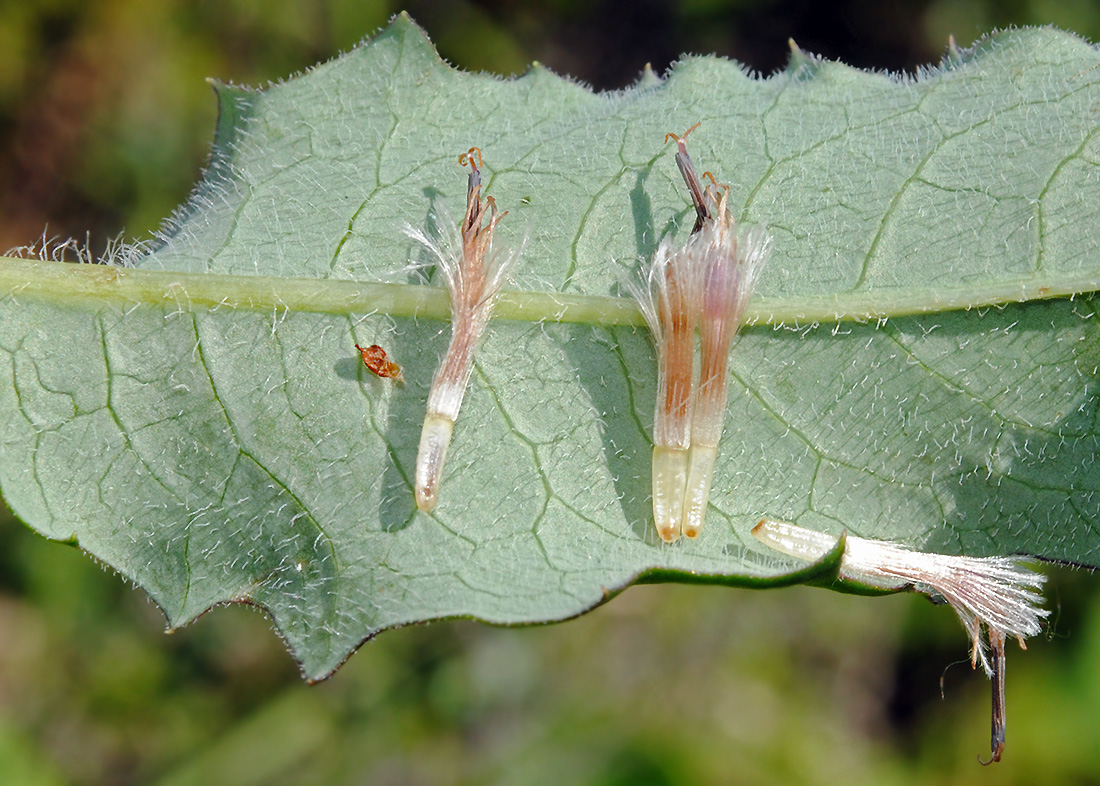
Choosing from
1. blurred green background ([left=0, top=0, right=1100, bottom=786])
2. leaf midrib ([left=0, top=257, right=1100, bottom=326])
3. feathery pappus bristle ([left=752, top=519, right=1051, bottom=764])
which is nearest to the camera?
feathery pappus bristle ([left=752, top=519, right=1051, bottom=764])

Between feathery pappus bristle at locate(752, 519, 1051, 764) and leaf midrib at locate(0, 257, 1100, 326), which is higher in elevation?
leaf midrib at locate(0, 257, 1100, 326)

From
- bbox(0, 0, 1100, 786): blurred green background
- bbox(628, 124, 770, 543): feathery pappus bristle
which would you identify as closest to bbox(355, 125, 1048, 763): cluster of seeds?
bbox(628, 124, 770, 543): feathery pappus bristle

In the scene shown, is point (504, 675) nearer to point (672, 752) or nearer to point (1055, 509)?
point (672, 752)

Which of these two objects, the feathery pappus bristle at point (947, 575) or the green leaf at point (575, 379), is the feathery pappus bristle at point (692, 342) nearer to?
the green leaf at point (575, 379)

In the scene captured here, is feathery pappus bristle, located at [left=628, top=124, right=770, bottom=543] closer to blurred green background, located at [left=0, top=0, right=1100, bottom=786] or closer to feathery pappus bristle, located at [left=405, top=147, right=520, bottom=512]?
feathery pappus bristle, located at [left=405, top=147, right=520, bottom=512]

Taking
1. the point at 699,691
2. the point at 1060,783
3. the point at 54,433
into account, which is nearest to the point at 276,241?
the point at 54,433

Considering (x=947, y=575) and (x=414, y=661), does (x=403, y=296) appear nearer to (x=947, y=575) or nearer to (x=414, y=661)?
(x=947, y=575)

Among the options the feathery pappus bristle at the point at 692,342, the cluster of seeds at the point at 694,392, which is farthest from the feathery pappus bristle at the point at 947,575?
the feathery pappus bristle at the point at 692,342
